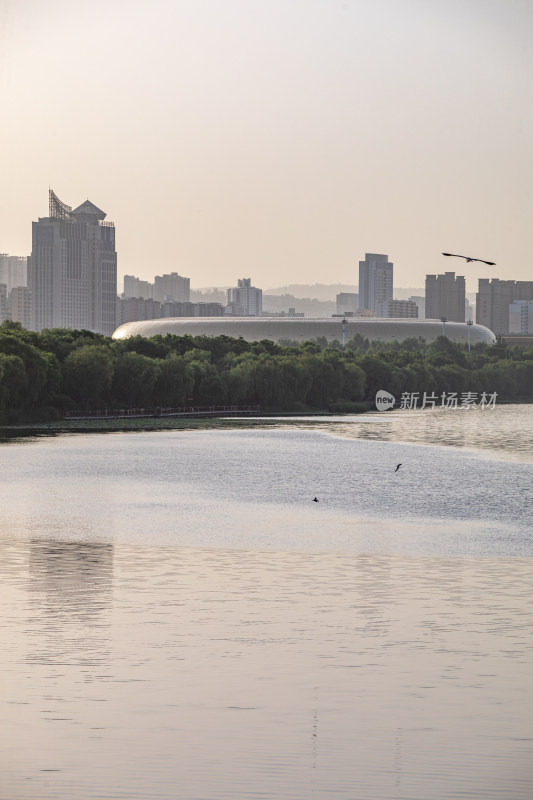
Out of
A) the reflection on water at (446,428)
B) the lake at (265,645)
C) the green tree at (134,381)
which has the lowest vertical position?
the reflection on water at (446,428)

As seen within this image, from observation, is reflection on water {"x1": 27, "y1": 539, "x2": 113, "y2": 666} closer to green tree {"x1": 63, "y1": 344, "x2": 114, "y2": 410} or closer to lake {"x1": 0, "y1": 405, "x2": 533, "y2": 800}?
lake {"x1": 0, "y1": 405, "x2": 533, "y2": 800}

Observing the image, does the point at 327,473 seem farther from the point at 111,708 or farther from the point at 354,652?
the point at 111,708

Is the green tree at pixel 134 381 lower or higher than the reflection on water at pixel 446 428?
higher

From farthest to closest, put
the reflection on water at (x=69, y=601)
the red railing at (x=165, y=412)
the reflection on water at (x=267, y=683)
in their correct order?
the red railing at (x=165, y=412) → the reflection on water at (x=69, y=601) → the reflection on water at (x=267, y=683)

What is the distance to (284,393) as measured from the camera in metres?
84.8

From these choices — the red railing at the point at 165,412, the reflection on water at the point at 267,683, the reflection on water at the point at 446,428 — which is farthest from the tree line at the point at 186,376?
the reflection on water at the point at 267,683

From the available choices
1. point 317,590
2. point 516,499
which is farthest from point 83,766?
point 516,499

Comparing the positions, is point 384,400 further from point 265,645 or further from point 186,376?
point 265,645

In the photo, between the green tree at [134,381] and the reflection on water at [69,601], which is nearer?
the reflection on water at [69,601]

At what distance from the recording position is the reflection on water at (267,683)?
35.0 ft

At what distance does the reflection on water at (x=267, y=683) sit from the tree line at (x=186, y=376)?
42089mm

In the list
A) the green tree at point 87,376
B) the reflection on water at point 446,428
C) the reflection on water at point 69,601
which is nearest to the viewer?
the reflection on water at point 69,601

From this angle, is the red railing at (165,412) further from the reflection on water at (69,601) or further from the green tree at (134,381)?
the reflection on water at (69,601)

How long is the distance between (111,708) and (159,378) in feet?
202
